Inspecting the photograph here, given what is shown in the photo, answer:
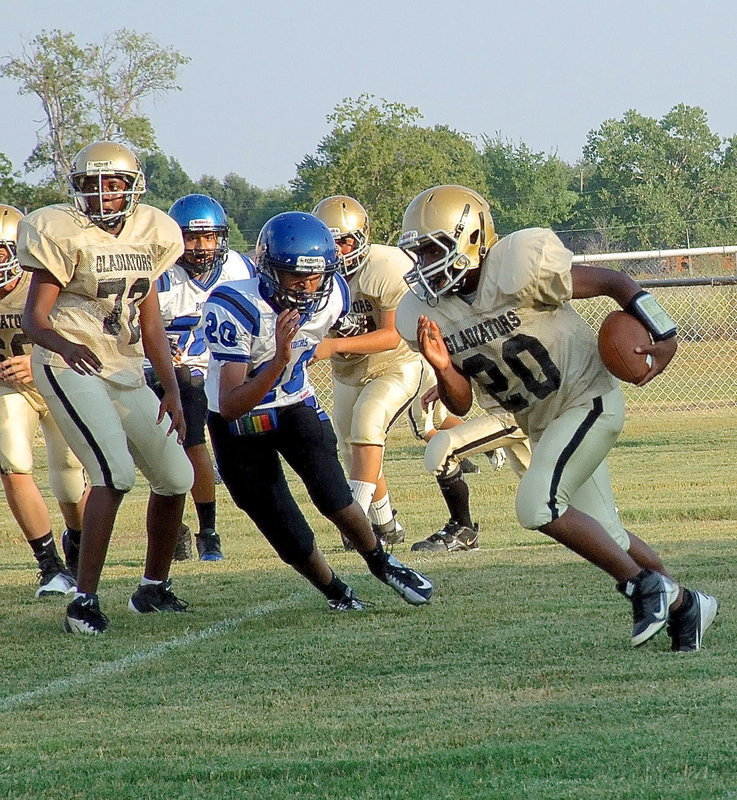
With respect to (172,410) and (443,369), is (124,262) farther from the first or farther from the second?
(443,369)

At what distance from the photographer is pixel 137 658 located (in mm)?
4668

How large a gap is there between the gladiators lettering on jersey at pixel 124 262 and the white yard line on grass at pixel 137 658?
1.51 meters

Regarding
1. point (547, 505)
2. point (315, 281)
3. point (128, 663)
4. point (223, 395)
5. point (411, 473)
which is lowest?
point (411, 473)

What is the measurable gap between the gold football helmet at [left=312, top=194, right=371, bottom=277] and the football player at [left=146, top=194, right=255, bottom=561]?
588 mm

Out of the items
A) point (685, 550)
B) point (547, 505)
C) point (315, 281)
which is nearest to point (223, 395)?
point (315, 281)

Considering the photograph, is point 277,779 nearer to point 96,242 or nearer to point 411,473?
point 96,242

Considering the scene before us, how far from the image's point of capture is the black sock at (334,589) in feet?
17.7

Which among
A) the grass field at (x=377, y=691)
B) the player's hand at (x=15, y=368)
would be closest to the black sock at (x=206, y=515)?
the grass field at (x=377, y=691)

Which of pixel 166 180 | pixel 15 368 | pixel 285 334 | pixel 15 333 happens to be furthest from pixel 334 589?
pixel 166 180

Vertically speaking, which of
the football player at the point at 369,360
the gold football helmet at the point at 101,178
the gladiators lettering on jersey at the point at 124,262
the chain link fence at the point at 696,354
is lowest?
the chain link fence at the point at 696,354

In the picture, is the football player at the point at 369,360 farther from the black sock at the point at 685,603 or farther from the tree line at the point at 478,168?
the tree line at the point at 478,168

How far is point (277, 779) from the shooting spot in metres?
3.11

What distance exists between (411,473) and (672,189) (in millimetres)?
51845

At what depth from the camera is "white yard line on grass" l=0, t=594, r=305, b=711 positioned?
4.16m
